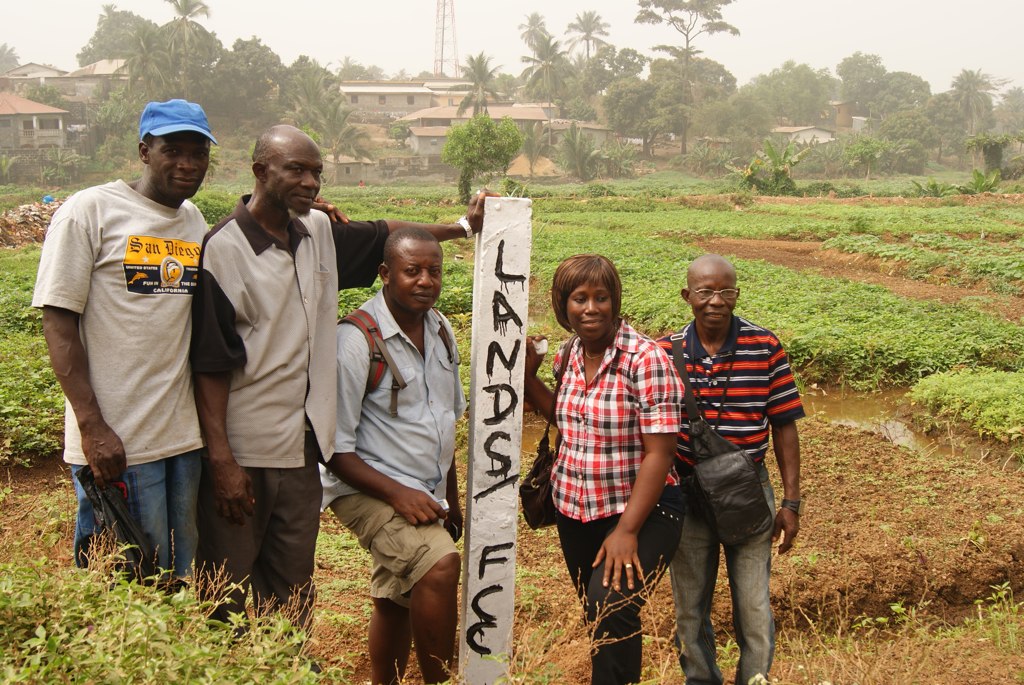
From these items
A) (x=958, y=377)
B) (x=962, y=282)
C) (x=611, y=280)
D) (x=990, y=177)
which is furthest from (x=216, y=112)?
(x=611, y=280)

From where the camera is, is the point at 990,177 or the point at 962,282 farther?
the point at 990,177

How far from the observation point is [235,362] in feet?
8.86

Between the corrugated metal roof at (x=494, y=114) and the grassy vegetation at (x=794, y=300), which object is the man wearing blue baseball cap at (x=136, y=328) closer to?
the grassy vegetation at (x=794, y=300)

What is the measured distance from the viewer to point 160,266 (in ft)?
8.75

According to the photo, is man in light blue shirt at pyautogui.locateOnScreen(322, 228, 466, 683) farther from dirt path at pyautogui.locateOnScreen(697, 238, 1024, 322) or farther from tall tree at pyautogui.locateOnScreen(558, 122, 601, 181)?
tall tree at pyautogui.locateOnScreen(558, 122, 601, 181)

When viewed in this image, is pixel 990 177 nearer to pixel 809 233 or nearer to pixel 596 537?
pixel 809 233

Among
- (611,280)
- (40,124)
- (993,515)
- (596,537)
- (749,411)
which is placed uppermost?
(40,124)

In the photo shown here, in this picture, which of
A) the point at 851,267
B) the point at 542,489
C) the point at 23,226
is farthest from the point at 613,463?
the point at 23,226

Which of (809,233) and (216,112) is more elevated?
(216,112)

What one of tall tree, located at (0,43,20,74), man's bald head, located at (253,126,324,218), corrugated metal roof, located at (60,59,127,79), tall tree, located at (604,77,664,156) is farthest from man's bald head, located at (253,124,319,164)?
tall tree, located at (0,43,20,74)

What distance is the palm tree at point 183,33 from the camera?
176ft

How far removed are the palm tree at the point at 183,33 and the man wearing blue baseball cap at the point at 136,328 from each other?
55.9m

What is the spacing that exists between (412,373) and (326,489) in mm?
519

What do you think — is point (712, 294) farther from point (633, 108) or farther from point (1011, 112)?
point (1011, 112)
